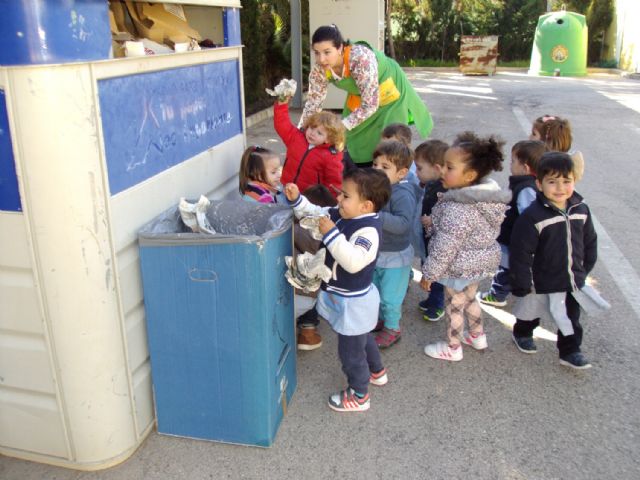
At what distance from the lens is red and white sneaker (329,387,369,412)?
113 inches

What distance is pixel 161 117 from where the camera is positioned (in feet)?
8.76

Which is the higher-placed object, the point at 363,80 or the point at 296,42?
the point at 296,42

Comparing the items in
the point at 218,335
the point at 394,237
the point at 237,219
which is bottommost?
the point at 218,335

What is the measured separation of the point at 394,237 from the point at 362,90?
1242mm

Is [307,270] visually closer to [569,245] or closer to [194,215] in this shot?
[194,215]

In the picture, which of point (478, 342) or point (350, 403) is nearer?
point (350, 403)

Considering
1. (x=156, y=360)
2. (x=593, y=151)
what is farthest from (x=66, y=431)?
(x=593, y=151)

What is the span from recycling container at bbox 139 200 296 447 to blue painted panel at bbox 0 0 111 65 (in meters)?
0.74

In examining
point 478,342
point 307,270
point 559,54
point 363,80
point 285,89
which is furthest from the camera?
point 559,54

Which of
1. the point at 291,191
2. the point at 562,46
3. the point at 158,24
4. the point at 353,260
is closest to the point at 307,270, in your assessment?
the point at 353,260

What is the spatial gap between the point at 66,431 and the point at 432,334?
6.82 feet

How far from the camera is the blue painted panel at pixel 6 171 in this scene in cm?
204

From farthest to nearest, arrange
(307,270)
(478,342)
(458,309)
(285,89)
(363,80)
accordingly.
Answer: (363,80)
(285,89)
(478,342)
(458,309)
(307,270)

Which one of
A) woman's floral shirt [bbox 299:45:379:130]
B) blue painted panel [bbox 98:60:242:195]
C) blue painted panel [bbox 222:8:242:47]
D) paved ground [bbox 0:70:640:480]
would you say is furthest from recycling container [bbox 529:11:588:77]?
blue painted panel [bbox 98:60:242:195]
